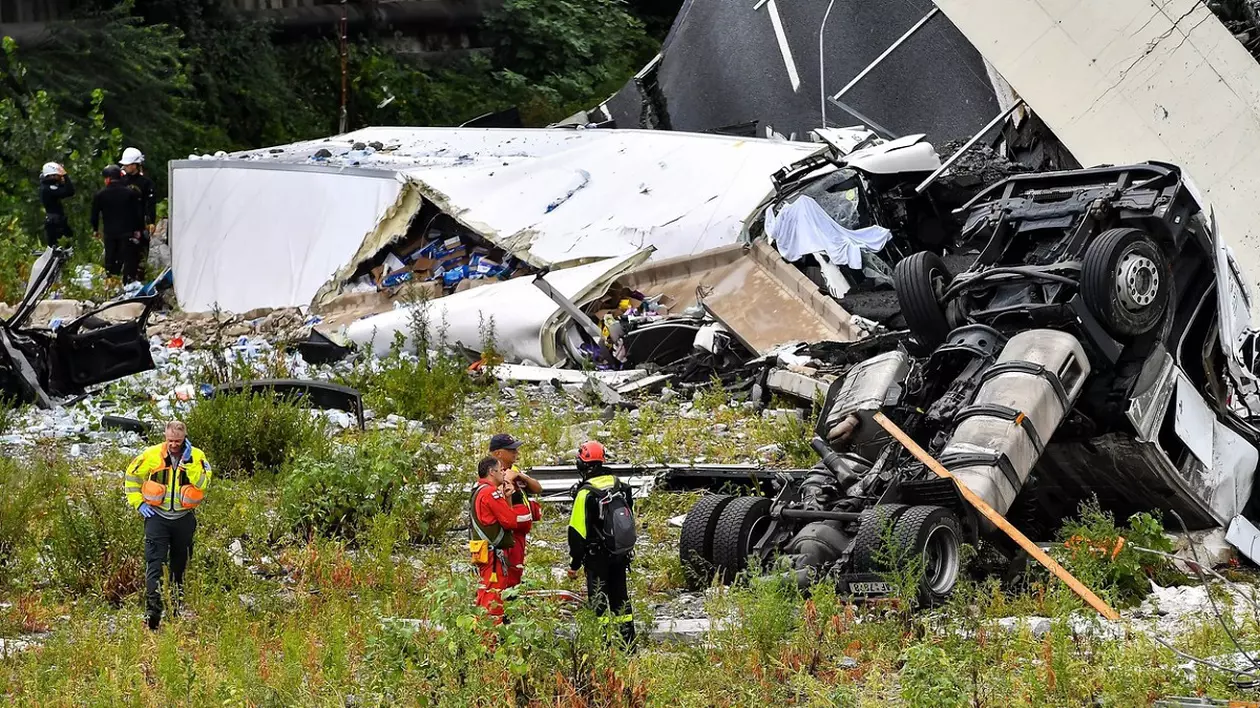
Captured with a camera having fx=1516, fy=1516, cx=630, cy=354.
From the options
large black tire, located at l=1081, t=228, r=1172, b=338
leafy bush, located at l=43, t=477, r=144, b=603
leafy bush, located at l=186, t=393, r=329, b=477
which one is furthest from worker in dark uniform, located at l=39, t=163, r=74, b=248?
large black tire, located at l=1081, t=228, r=1172, b=338

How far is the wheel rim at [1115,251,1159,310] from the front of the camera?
7660 millimetres

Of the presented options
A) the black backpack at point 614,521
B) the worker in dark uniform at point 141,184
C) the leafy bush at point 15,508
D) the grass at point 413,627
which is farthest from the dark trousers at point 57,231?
the black backpack at point 614,521

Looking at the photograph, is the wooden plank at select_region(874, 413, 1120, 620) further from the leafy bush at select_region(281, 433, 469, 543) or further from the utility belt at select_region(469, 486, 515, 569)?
the leafy bush at select_region(281, 433, 469, 543)

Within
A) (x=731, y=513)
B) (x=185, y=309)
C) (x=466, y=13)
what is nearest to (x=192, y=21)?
(x=466, y=13)

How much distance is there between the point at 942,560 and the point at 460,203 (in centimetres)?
879

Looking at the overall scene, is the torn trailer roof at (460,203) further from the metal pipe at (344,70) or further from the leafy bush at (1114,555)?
Answer: the leafy bush at (1114,555)

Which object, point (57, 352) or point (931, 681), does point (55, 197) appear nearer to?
point (57, 352)

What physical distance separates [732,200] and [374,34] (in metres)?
13.8

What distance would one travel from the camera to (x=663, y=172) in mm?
15234

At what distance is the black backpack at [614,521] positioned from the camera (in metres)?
6.34

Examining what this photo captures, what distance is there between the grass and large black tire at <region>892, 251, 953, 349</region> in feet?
4.85

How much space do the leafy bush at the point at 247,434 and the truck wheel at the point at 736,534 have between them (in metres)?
3.48

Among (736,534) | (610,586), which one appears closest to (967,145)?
(736,534)

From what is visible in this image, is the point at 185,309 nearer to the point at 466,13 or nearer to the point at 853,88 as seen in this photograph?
the point at 853,88
